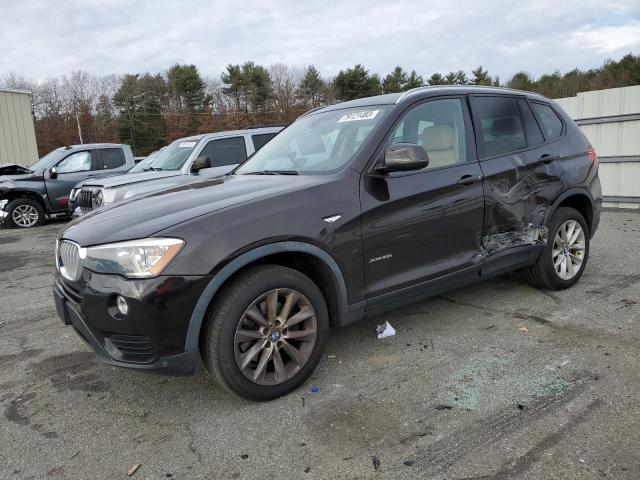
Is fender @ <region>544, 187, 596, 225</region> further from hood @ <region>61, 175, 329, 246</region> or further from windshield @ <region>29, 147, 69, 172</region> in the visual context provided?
windshield @ <region>29, 147, 69, 172</region>

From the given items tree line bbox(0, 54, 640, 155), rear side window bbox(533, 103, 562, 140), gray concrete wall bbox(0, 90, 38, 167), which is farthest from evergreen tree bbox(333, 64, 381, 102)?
rear side window bbox(533, 103, 562, 140)

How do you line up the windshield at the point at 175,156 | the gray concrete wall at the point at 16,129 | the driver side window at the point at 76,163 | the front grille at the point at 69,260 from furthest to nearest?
the gray concrete wall at the point at 16,129
the driver side window at the point at 76,163
the windshield at the point at 175,156
the front grille at the point at 69,260

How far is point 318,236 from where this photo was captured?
9.84ft

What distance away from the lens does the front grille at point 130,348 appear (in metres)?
2.60

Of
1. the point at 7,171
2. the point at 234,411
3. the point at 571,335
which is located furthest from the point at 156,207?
the point at 7,171

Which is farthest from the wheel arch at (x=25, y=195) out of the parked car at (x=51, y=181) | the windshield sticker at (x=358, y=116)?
the windshield sticker at (x=358, y=116)

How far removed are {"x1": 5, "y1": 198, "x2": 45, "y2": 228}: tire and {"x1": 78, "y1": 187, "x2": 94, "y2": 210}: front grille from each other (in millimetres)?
4106

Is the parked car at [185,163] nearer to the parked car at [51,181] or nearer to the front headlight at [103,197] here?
the front headlight at [103,197]

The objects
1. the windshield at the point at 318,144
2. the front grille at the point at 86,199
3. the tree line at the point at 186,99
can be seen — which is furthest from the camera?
the tree line at the point at 186,99

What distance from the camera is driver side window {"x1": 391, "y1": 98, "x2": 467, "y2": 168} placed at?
3.60 metres

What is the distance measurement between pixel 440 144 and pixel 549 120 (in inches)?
60.1

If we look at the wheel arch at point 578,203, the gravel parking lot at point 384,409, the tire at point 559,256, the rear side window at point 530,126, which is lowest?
the gravel parking lot at point 384,409

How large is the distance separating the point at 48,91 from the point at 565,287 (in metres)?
60.3

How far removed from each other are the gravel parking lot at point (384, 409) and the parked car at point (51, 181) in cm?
865
